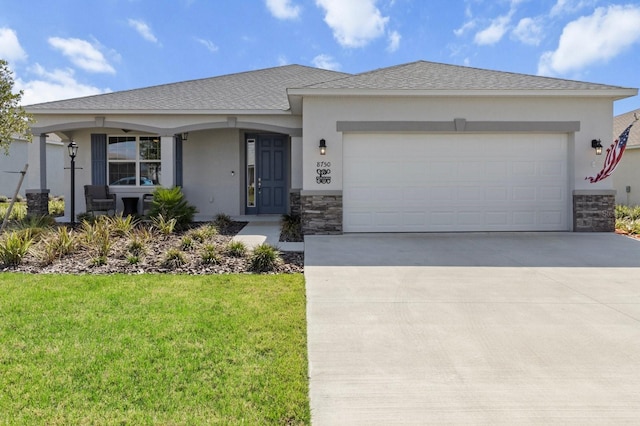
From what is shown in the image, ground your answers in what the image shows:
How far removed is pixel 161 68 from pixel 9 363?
1790 centimetres

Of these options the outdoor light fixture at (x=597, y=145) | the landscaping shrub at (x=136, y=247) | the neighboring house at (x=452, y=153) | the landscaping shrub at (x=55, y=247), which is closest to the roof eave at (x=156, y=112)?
the neighboring house at (x=452, y=153)

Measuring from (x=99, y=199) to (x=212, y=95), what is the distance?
4.79 m

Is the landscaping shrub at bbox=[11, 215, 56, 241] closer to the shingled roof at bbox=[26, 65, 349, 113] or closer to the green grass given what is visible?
the green grass

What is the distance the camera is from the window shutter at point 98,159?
1302 centimetres

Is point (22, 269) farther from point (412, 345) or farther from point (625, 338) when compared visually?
point (625, 338)

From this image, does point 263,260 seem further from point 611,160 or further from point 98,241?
point 611,160

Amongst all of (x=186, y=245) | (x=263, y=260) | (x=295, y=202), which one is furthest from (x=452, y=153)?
(x=186, y=245)

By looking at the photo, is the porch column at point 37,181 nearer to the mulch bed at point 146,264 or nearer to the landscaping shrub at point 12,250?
the landscaping shrub at point 12,250

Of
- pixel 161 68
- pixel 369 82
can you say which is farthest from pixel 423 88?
pixel 161 68

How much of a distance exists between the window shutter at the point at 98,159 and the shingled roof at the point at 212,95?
1.22m

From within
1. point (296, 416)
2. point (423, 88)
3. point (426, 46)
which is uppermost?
point (426, 46)

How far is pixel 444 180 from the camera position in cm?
962

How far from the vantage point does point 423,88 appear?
918cm

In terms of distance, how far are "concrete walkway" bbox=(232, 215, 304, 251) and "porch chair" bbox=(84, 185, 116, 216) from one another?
12.4ft
